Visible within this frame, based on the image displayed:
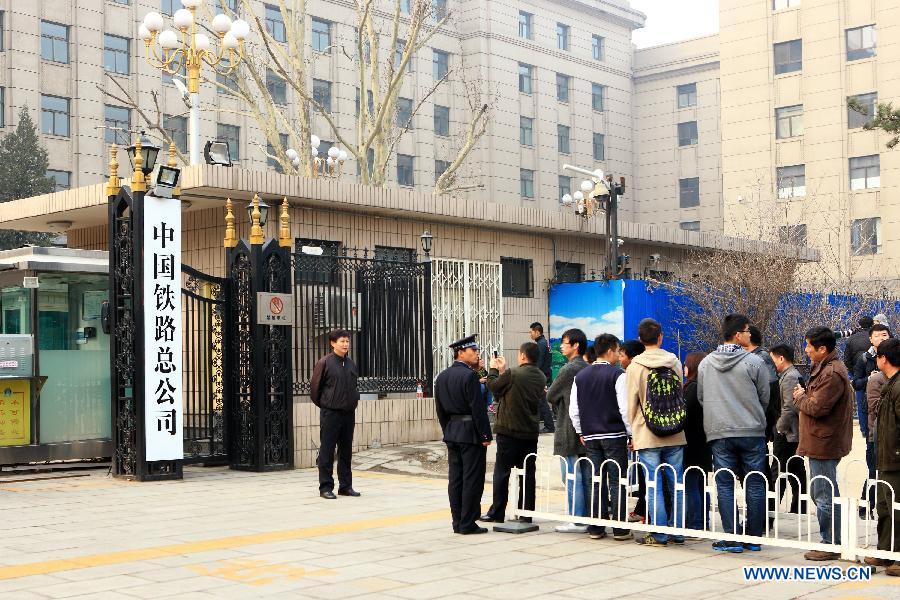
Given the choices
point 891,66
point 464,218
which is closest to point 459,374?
point 464,218

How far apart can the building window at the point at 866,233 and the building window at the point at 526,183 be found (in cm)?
1817

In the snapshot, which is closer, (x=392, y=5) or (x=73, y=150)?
(x=73, y=150)

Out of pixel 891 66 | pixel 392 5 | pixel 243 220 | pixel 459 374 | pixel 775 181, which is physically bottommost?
pixel 459 374

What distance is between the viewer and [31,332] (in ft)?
47.1

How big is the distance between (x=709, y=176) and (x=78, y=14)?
36.6m

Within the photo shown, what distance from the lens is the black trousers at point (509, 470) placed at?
1001cm

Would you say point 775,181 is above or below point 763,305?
above

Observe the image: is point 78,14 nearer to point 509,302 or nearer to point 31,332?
point 509,302

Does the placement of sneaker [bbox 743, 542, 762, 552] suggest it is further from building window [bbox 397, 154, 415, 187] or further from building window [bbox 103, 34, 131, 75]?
building window [bbox 397, 154, 415, 187]

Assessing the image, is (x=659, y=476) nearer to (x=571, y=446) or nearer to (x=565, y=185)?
(x=571, y=446)

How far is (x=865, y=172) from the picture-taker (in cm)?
4778

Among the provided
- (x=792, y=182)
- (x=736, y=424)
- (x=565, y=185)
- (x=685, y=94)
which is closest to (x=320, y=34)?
(x=565, y=185)

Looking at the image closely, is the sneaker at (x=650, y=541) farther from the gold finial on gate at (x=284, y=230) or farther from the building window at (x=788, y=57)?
the building window at (x=788, y=57)

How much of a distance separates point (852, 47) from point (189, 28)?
35840 millimetres
